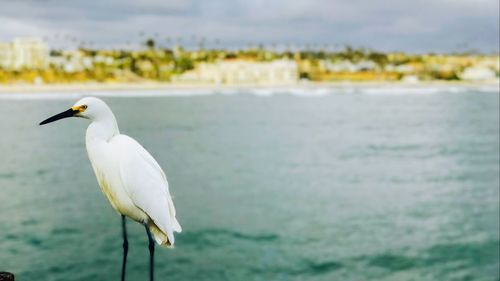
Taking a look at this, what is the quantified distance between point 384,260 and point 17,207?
11.7 m

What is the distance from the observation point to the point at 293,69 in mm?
143875

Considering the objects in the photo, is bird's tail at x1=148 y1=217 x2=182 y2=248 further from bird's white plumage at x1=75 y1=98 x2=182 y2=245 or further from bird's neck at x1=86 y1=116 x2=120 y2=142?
bird's neck at x1=86 y1=116 x2=120 y2=142

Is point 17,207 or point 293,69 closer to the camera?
point 17,207

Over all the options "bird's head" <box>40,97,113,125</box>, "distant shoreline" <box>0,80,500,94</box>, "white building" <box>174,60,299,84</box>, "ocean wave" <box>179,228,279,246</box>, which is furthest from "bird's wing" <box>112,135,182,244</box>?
"white building" <box>174,60,299,84</box>

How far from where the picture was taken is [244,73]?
460ft

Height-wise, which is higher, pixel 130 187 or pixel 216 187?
pixel 130 187

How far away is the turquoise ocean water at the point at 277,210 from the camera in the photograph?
1409cm

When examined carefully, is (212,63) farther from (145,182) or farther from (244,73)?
(145,182)

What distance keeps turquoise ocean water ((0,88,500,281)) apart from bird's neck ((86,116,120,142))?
33.0 feet

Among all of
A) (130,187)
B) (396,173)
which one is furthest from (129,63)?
(130,187)

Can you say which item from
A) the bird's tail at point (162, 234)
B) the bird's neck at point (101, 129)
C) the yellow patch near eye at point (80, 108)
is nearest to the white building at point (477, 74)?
the bird's tail at point (162, 234)

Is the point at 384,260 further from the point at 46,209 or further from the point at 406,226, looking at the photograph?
the point at 46,209

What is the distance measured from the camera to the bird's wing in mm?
3619

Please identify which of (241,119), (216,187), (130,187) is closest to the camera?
(130,187)
